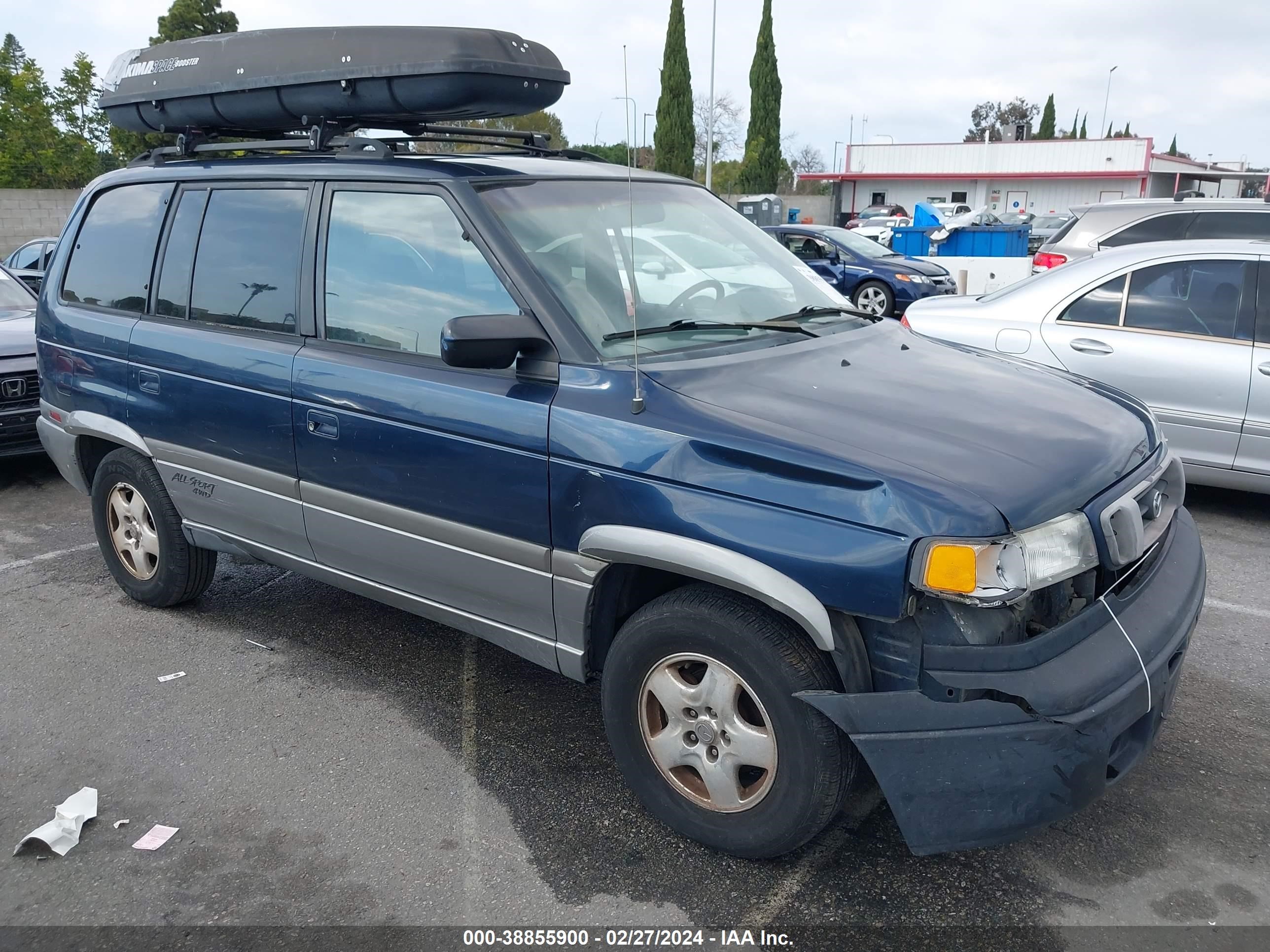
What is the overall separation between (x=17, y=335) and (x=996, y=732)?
704cm

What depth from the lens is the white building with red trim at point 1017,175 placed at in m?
49.9

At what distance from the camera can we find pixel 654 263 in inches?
141

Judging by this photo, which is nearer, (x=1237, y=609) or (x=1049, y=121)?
(x=1237, y=609)

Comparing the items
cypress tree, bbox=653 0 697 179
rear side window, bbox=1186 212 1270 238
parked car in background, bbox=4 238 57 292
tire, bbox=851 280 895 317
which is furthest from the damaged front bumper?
cypress tree, bbox=653 0 697 179

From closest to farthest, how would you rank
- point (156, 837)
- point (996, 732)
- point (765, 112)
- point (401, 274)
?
point (996, 732)
point (156, 837)
point (401, 274)
point (765, 112)

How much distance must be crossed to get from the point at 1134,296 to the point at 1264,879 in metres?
3.95

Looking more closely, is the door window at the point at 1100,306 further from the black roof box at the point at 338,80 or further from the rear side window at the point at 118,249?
the rear side window at the point at 118,249

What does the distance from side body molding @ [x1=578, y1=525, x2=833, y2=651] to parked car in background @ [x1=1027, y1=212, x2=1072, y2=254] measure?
24.4m

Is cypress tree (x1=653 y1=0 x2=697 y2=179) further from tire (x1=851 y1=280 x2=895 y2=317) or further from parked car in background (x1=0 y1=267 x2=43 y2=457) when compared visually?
parked car in background (x1=0 y1=267 x2=43 y2=457)

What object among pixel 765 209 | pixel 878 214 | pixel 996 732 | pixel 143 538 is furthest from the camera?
pixel 878 214

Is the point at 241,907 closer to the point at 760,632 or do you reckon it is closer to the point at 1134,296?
the point at 760,632

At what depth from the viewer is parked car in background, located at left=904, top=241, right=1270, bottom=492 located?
5520 mm

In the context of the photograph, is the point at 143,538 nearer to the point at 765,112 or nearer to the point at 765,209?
the point at 765,209

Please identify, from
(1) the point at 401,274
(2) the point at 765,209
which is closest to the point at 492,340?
(1) the point at 401,274
